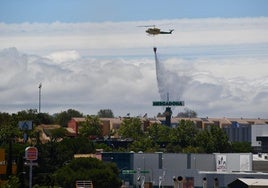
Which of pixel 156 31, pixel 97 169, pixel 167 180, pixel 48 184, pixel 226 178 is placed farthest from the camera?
pixel 156 31

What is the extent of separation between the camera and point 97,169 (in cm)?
15388

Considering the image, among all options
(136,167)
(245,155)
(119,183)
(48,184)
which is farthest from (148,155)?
(48,184)

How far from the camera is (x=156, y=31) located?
197875 mm

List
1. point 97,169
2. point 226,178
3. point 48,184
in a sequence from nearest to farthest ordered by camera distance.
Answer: point 48,184 < point 97,169 < point 226,178

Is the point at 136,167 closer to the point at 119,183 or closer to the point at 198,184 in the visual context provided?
the point at 198,184

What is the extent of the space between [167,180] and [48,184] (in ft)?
163

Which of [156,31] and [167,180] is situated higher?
[156,31]

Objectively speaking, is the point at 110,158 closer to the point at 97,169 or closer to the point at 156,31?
the point at 156,31

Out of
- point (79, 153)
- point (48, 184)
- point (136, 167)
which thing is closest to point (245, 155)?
point (136, 167)

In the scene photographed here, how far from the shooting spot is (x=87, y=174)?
151750 millimetres

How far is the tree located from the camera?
149 meters

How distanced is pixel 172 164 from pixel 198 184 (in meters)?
15.4

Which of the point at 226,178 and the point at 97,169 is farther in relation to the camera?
the point at 226,178

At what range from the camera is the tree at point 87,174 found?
14938 cm
